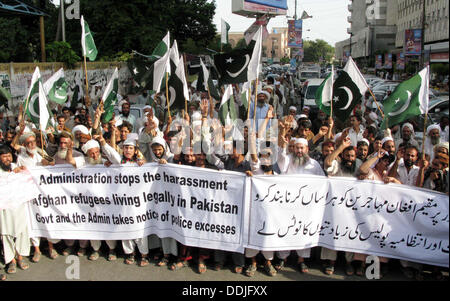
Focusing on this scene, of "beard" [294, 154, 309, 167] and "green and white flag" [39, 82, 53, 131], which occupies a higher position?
"green and white flag" [39, 82, 53, 131]

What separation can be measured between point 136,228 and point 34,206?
131 centimetres

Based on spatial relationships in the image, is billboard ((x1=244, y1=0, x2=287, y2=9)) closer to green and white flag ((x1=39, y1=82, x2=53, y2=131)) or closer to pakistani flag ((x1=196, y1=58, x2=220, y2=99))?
pakistani flag ((x1=196, y1=58, x2=220, y2=99))

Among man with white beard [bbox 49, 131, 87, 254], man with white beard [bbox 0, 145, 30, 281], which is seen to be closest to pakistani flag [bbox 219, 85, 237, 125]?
man with white beard [bbox 49, 131, 87, 254]

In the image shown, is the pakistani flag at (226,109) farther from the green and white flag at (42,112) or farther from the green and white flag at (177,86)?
the green and white flag at (42,112)

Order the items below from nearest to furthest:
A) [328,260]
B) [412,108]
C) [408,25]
A: [328,260] → [412,108] → [408,25]

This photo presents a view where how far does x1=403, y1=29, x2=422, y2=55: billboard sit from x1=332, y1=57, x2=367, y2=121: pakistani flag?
84.4 ft

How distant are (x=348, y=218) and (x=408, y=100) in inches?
86.3

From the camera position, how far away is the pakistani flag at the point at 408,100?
5469 mm

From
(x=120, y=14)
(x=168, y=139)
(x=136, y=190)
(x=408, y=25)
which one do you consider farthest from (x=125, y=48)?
(x=408, y=25)

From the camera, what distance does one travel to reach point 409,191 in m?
4.48

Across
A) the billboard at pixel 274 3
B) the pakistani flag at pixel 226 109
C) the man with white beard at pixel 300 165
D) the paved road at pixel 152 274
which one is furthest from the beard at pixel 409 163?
the billboard at pixel 274 3

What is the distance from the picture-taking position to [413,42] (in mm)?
29219

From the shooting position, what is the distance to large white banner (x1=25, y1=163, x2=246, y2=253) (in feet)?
15.7

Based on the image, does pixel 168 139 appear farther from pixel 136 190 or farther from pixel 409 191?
pixel 409 191
